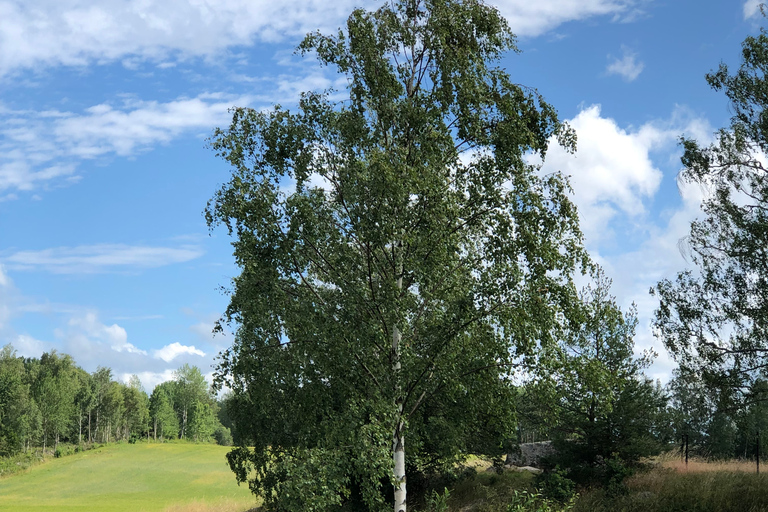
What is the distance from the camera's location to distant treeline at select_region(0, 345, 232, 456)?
70.4 meters

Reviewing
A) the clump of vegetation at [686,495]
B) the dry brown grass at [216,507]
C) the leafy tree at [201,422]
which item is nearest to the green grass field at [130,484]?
the dry brown grass at [216,507]

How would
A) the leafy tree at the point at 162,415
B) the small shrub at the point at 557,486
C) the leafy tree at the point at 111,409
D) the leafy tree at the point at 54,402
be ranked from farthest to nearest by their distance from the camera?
the leafy tree at the point at 162,415 → the leafy tree at the point at 111,409 → the leafy tree at the point at 54,402 → the small shrub at the point at 557,486

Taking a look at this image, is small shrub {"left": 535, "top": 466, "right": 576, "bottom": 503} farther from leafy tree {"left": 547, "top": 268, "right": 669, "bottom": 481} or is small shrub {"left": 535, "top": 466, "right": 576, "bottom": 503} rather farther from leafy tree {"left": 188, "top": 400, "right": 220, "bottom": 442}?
leafy tree {"left": 188, "top": 400, "right": 220, "bottom": 442}

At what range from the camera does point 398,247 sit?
12336 mm

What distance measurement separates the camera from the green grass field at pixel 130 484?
125ft

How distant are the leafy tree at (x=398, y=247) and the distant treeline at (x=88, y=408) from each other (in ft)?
181

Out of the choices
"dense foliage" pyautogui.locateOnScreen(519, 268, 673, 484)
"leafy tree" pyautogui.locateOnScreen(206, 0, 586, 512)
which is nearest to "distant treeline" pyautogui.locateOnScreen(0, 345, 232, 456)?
"dense foliage" pyautogui.locateOnScreen(519, 268, 673, 484)

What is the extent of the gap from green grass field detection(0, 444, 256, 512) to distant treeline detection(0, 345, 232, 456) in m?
7.13

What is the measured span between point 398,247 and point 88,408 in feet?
292

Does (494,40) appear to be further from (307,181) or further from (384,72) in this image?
(307,181)

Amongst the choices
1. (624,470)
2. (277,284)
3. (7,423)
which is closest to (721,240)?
(624,470)

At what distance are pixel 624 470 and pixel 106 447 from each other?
77.9m

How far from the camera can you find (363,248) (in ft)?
42.5

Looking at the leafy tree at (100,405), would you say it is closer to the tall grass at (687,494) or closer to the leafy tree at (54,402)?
the leafy tree at (54,402)
